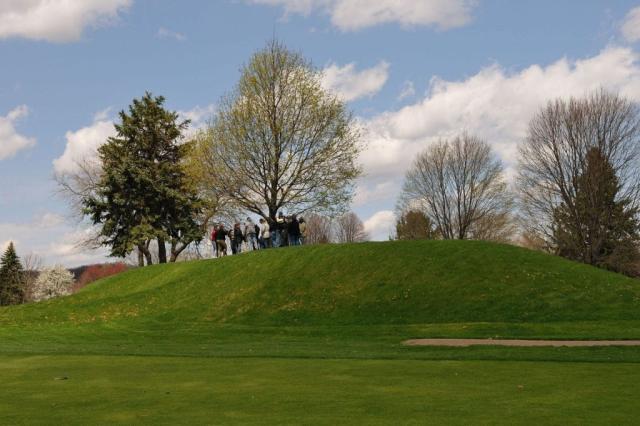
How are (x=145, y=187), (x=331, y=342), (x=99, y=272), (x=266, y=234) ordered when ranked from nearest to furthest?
1. (x=331, y=342)
2. (x=266, y=234)
3. (x=145, y=187)
4. (x=99, y=272)

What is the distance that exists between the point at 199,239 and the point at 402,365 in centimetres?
4106

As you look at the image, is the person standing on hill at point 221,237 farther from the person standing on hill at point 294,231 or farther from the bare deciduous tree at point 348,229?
the bare deciduous tree at point 348,229

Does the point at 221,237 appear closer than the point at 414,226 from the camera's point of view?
Yes

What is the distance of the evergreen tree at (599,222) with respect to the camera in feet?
141

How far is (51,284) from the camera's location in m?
105

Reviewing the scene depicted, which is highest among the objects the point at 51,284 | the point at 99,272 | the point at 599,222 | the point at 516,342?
the point at 99,272

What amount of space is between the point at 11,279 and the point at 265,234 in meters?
54.9

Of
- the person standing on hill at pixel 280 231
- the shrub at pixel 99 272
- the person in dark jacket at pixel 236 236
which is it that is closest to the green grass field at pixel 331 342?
the person in dark jacket at pixel 236 236

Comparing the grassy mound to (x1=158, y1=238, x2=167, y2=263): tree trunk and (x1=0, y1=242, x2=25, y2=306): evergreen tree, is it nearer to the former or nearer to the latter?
(x1=158, y1=238, x2=167, y2=263): tree trunk

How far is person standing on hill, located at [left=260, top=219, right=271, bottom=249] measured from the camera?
37.2 m

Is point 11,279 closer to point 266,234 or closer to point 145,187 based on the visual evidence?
point 145,187

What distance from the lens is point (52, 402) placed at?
27.3 ft

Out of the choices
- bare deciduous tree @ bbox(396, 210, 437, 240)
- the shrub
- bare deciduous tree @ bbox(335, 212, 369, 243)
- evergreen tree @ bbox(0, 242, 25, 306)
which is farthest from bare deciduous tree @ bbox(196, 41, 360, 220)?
the shrub

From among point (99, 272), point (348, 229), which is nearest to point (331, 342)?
point (348, 229)
